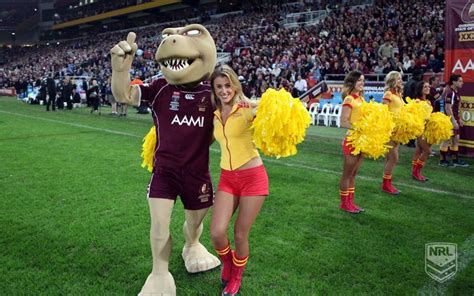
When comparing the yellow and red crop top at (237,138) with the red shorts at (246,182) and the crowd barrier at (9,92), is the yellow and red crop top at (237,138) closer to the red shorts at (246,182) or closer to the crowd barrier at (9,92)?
the red shorts at (246,182)

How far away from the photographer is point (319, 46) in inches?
716

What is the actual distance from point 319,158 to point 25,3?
65.0 meters

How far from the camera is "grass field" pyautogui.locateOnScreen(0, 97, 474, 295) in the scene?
11.2 feet

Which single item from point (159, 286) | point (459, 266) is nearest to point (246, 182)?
point (159, 286)

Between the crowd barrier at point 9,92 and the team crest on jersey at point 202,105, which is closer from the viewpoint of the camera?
the team crest on jersey at point 202,105

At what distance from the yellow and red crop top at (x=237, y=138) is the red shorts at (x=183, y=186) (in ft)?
1.00

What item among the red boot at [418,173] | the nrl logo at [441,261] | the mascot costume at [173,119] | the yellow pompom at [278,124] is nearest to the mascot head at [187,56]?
the mascot costume at [173,119]

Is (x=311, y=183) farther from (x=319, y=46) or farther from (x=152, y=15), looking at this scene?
(x=152, y=15)

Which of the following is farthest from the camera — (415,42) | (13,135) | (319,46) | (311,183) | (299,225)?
(319,46)

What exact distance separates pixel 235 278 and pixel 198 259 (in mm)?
588

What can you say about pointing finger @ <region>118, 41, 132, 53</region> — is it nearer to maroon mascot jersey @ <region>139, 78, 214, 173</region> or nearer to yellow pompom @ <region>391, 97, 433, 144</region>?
maroon mascot jersey @ <region>139, 78, 214, 173</region>

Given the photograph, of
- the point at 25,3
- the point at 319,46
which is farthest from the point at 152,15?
the point at 319,46

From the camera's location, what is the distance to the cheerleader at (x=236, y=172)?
3.04m

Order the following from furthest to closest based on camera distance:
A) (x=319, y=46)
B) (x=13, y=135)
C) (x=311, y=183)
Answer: (x=319, y=46)
(x=13, y=135)
(x=311, y=183)
